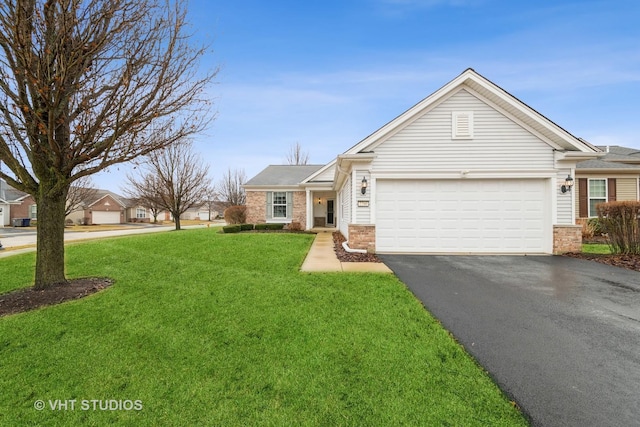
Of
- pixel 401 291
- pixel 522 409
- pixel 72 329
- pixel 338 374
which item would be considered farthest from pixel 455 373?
pixel 72 329

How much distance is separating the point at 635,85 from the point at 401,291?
2177cm

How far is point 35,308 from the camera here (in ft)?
14.9

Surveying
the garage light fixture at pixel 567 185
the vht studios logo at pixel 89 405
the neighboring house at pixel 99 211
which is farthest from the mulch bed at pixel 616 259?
the neighboring house at pixel 99 211

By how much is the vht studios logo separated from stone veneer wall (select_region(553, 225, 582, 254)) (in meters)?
11.7

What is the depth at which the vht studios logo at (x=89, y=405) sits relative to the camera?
235cm

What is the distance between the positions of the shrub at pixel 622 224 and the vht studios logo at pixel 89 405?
1240 centimetres

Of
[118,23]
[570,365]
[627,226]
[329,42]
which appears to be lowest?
[570,365]

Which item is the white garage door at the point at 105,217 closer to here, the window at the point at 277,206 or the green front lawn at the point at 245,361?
the window at the point at 277,206

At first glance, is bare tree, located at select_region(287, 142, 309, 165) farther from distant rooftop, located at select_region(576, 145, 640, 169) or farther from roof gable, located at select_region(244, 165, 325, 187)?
distant rooftop, located at select_region(576, 145, 640, 169)

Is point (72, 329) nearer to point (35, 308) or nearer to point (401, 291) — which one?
point (35, 308)

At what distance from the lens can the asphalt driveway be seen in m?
2.38

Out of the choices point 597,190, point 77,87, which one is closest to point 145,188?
point 77,87

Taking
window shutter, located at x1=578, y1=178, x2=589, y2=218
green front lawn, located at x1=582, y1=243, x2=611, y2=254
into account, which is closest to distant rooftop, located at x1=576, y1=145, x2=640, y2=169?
window shutter, located at x1=578, y1=178, x2=589, y2=218

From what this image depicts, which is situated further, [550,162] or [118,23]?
[550,162]
